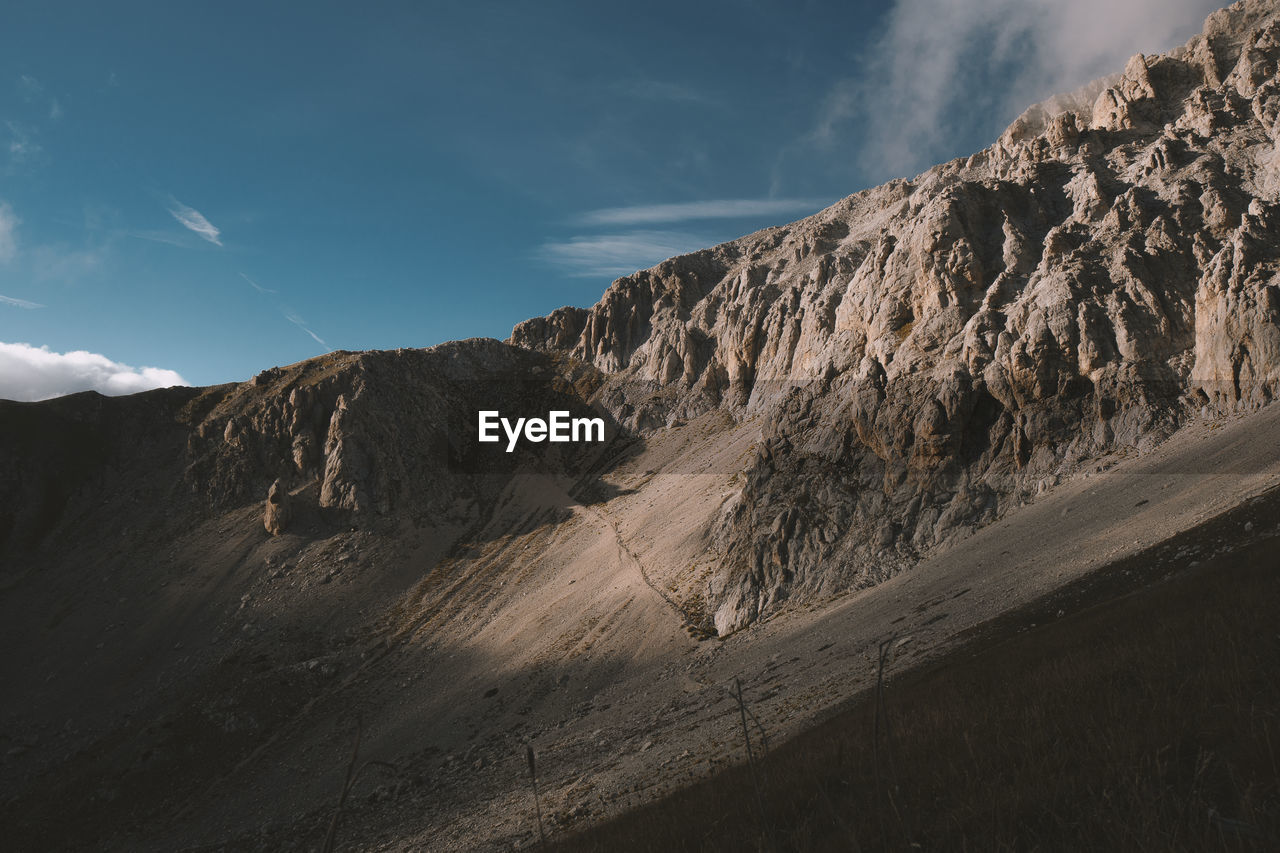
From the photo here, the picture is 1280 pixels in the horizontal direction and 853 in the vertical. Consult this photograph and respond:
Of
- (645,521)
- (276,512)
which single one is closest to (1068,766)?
(645,521)

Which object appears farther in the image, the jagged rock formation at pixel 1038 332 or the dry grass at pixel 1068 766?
the jagged rock formation at pixel 1038 332

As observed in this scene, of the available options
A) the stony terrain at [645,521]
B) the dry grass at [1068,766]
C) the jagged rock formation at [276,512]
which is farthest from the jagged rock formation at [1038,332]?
the jagged rock formation at [276,512]

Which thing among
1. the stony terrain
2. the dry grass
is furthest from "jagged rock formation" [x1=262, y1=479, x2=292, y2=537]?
the dry grass

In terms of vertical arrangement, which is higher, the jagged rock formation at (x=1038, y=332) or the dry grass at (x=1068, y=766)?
the jagged rock formation at (x=1038, y=332)

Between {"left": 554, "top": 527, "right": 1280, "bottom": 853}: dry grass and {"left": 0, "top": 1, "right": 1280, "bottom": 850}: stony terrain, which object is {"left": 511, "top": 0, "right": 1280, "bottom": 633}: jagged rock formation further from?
{"left": 554, "top": 527, "right": 1280, "bottom": 853}: dry grass

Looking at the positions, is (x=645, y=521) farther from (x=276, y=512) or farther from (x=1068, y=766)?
(x=1068, y=766)

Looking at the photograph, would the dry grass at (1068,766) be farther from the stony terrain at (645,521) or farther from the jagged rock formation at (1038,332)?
the jagged rock formation at (1038,332)

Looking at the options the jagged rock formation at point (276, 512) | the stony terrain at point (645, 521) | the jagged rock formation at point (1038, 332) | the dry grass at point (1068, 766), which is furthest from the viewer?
the jagged rock formation at point (276, 512)
